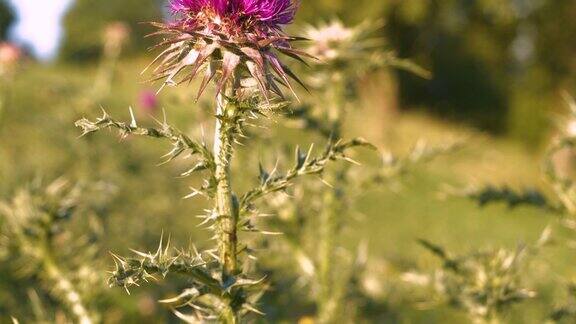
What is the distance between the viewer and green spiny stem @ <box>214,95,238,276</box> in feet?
8.18

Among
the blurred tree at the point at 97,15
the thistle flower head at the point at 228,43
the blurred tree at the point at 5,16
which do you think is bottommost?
the thistle flower head at the point at 228,43

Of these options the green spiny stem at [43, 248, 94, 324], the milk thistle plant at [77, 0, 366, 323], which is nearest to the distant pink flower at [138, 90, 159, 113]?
the green spiny stem at [43, 248, 94, 324]

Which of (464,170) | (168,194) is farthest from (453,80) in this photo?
(168,194)

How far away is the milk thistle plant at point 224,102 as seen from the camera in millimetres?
2312

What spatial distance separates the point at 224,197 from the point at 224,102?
0.30m

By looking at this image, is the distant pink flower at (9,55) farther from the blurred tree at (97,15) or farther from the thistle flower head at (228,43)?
the blurred tree at (97,15)

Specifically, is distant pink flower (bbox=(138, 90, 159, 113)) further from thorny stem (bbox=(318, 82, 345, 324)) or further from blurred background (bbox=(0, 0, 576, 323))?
thorny stem (bbox=(318, 82, 345, 324))

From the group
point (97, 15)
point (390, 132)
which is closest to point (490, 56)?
point (390, 132)

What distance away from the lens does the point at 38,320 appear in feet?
12.3

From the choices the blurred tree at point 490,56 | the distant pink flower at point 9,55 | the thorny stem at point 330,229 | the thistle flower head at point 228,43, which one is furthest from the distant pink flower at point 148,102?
the blurred tree at point 490,56

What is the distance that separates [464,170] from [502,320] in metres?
18.3

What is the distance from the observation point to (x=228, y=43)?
2309 millimetres

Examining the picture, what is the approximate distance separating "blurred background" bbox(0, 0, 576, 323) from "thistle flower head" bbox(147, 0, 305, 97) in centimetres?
23

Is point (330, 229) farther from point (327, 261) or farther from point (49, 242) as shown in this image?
point (49, 242)
